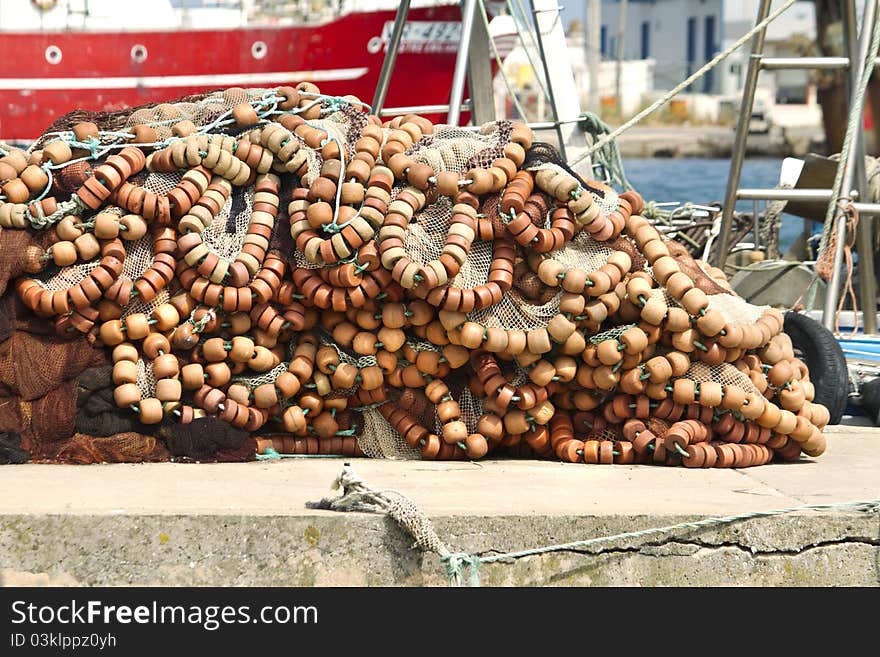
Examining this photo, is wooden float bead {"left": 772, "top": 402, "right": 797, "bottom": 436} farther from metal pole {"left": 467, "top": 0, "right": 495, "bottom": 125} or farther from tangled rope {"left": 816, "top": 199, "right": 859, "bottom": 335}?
metal pole {"left": 467, "top": 0, "right": 495, "bottom": 125}

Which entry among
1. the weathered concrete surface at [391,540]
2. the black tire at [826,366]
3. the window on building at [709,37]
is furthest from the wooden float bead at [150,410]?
the window on building at [709,37]

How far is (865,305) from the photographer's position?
731 cm

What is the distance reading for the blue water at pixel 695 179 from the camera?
33253mm

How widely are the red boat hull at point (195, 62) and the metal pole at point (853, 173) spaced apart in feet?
48.9

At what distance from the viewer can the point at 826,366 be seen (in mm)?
5363

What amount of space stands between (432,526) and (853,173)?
4.61 metres

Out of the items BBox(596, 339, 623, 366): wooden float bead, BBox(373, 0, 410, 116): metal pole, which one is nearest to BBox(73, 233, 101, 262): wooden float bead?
BBox(596, 339, 623, 366): wooden float bead

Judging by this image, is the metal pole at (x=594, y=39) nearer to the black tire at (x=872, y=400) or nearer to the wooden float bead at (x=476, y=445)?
the black tire at (x=872, y=400)

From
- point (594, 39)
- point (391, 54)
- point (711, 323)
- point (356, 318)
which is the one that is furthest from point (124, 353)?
point (594, 39)

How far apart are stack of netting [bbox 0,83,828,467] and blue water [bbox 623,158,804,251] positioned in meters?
23.8

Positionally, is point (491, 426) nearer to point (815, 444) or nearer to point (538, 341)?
point (538, 341)

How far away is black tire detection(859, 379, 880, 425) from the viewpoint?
221 inches

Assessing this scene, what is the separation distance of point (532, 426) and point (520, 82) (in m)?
60.5
